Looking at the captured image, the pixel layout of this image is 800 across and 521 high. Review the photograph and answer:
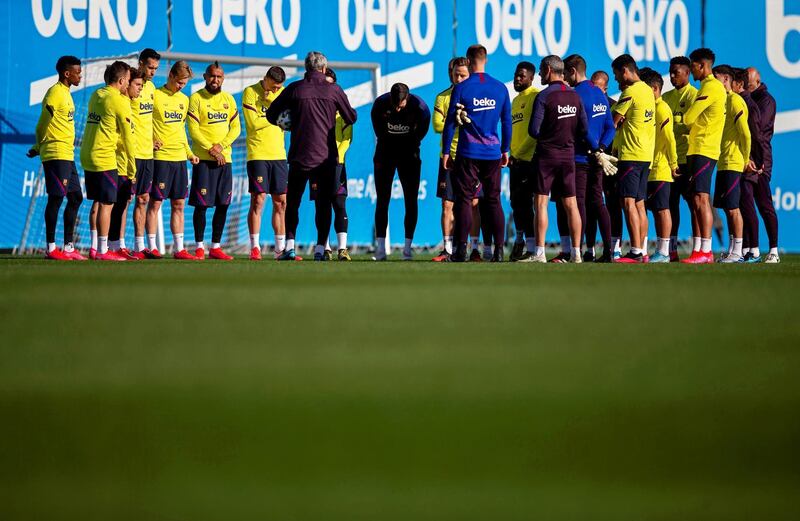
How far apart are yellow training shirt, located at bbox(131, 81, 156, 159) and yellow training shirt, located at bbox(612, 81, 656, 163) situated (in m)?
4.85

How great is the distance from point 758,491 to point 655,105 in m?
10.5

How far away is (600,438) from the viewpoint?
2.90m

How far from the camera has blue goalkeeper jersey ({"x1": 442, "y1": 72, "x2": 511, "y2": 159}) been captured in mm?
11484

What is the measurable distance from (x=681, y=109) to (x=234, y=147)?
7.07 metres

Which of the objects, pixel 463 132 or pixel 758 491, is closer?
pixel 758 491

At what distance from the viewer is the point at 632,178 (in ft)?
40.3

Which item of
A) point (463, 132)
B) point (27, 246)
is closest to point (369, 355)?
point (463, 132)

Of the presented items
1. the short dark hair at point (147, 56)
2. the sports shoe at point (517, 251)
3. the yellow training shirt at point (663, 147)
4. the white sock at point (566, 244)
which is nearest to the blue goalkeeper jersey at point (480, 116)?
the white sock at point (566, 244)

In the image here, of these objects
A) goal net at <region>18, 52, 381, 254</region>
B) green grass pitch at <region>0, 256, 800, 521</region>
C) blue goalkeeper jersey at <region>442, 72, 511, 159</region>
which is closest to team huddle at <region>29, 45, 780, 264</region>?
blue goalkeeper jersey at <region>442, 72, 511, 159</region>

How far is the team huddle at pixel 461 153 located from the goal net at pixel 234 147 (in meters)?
2.61

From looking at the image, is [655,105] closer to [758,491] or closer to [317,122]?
[317,122]

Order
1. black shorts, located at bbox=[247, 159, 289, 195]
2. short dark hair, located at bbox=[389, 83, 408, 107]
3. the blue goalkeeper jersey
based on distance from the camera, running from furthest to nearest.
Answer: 1. black shorts, located at bbox=[247, 159, 289, 195]
2. short dark hair, located at bbox=[389, 83, 408, 107]
3. the blue goalkeeper jersey

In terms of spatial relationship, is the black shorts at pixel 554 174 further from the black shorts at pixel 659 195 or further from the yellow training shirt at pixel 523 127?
the black shorts at pixel 659 195

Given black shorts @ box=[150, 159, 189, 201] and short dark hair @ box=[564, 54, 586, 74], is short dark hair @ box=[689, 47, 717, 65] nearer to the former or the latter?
short dark hair @ box=[564, 54, 586, 74]
